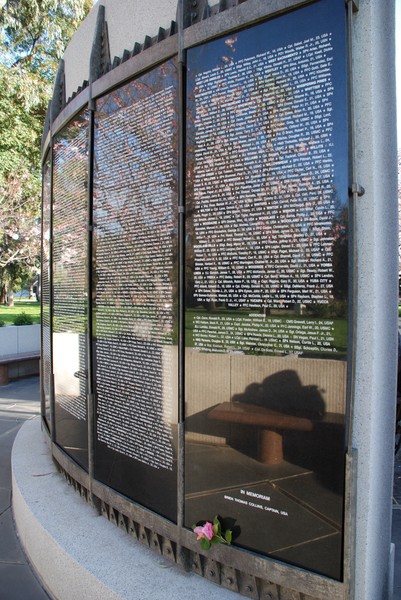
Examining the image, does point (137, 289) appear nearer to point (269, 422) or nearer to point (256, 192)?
point (256, 192)

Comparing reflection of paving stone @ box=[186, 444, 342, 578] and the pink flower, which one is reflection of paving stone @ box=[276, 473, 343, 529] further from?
the pink flower

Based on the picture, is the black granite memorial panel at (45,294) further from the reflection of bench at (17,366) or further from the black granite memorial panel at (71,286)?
the reflection of bench at (17,366)

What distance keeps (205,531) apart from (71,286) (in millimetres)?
2415

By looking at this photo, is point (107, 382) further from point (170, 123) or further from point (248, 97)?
point (248, 97)

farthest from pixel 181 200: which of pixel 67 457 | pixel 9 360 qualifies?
pixel 9 360

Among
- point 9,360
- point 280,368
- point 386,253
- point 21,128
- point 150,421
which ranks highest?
point 21,128

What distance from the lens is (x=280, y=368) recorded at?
2420 millimetres

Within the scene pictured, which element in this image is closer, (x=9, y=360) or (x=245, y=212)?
(x=245, y=212)

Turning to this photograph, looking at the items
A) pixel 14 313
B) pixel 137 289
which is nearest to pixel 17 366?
pixel 137 289

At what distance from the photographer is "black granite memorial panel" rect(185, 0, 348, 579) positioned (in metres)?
2.27

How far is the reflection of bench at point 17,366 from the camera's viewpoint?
1137 cm

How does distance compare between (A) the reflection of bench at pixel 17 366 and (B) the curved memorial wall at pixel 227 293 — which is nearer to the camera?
(B) the curved memorial wall at pixel 227 293

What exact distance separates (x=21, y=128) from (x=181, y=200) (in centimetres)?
1179

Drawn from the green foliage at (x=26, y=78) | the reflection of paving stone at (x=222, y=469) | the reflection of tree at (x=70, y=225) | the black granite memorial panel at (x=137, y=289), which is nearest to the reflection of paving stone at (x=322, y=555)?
the reflection of paving stone at (x=222, y=469)
